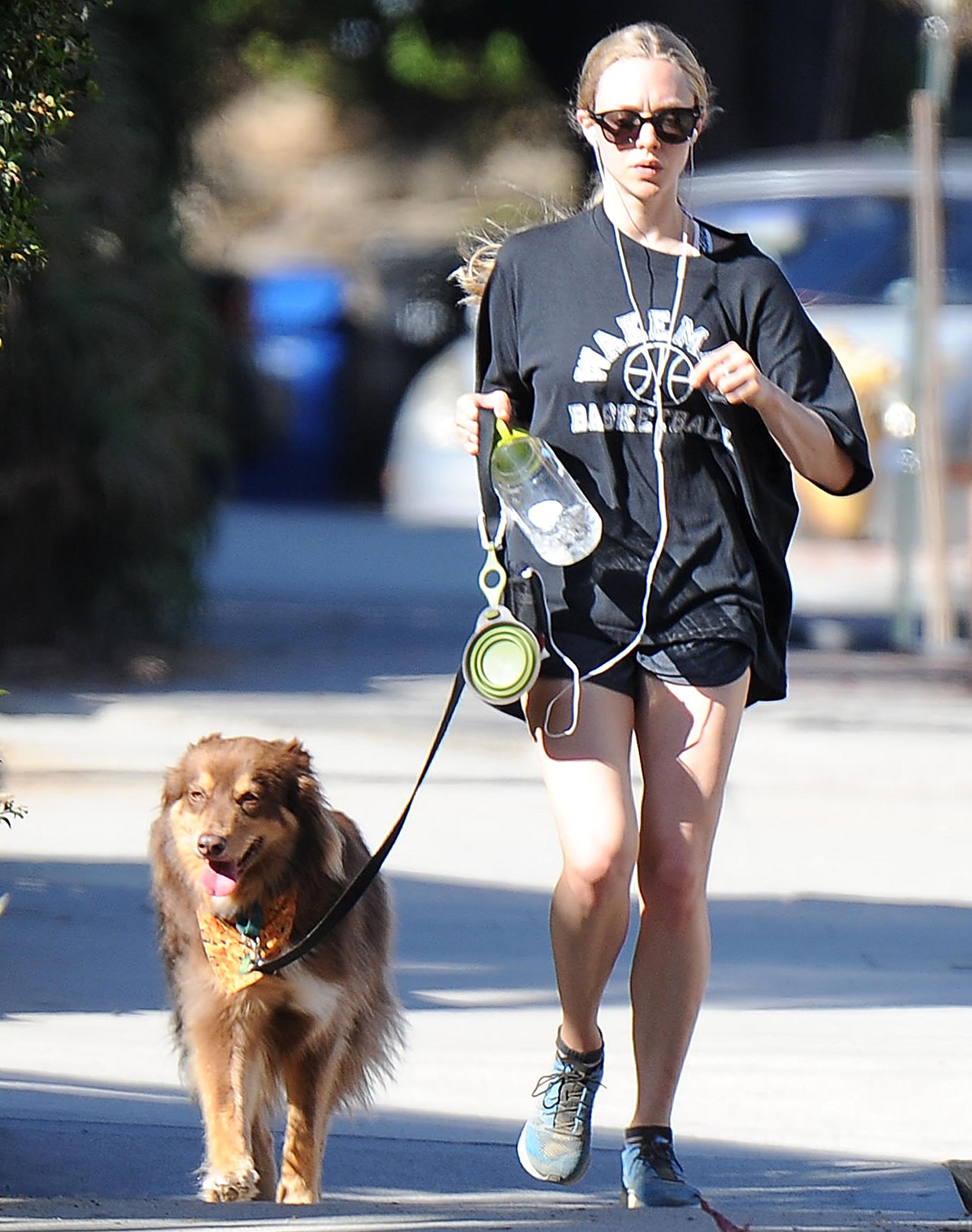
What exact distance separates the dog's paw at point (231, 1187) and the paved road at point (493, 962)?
0.08 m

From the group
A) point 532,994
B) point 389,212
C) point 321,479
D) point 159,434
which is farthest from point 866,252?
point 389,212

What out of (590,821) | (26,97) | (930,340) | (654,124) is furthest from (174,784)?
(930,340)

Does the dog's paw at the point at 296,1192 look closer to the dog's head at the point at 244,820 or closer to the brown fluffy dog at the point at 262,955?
the brown fluffy dog at the point at 262,955

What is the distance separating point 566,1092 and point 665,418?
4.20ft

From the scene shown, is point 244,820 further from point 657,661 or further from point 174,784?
point 657,661

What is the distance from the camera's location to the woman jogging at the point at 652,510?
4.05 metres

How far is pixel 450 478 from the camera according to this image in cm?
1783

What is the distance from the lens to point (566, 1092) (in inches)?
165

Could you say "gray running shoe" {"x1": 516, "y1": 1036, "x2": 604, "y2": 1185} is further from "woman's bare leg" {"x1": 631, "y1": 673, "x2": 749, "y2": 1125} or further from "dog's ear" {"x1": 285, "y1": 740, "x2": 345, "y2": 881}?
"dog's ear" {"x1": 285, "y1": 740, "x2": 345, "y2": 881}

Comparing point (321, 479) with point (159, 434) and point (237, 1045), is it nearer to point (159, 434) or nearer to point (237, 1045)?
point (159, 434)

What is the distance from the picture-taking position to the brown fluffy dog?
4.34 m

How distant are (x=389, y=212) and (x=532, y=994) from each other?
2355 centimetres

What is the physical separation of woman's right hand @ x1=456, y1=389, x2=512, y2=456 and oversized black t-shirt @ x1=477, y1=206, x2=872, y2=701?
66 mm

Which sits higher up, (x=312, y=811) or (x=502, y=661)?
(x=502, y=661)
